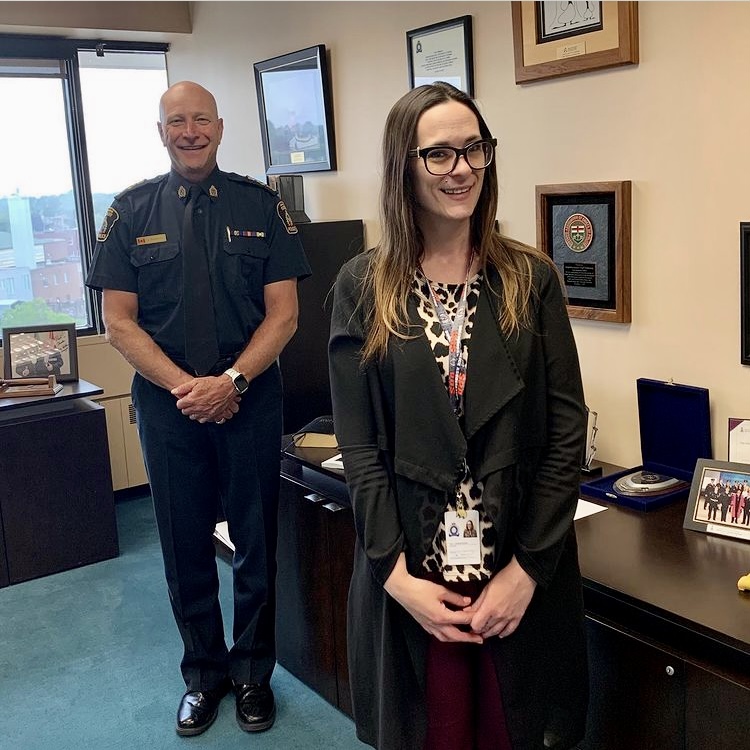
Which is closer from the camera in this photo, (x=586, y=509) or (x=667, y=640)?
(x=667, y=640)

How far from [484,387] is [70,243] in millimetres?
3420

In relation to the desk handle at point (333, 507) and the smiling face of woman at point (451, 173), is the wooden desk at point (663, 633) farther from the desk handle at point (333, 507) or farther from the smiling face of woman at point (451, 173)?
the smiling face of woman at point (451, 173)

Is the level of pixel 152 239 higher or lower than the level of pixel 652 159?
lower

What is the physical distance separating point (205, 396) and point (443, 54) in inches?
49.4

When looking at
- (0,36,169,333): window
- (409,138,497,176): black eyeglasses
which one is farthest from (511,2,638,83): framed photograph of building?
(0,36,169,333): window

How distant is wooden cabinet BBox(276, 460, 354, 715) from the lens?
2303 mm

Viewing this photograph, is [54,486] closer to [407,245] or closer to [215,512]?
[215,512]

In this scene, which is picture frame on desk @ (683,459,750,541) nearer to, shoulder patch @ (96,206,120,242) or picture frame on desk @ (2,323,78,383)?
shoulder patch @ (96,206,120,242)

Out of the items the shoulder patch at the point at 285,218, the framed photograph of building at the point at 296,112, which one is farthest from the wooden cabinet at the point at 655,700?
the framed photograph of building at the point at 296,112

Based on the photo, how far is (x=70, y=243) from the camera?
4.29m

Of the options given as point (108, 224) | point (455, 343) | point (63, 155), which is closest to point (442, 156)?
point (455, 343)

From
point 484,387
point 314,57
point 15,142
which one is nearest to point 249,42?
point 314,57

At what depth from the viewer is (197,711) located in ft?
7.86

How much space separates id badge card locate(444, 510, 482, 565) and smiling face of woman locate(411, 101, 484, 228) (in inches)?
18.4
